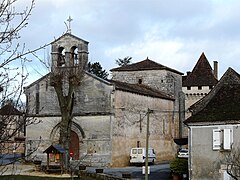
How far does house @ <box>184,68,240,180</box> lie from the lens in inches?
1152

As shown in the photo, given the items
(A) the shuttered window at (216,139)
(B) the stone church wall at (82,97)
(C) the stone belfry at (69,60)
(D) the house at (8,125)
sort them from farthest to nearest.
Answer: (B) the stone church wall at (82,97) < (C) the stone belfry at (69,60) < (A) the shuttered window at (216,139) < (D) the house at (8,125)

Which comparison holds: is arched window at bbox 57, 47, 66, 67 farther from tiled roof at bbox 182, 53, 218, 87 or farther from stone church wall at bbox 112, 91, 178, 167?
tiled roof at bbox 182, 53, 218, 87

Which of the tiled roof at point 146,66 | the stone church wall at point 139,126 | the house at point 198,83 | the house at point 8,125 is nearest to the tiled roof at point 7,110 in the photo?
the house at point 8,125

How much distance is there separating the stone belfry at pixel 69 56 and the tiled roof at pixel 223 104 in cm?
1494

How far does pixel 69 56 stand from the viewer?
1796 inches

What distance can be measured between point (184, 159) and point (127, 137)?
1281 centimetres

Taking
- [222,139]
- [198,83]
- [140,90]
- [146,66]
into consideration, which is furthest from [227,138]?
[198,83]

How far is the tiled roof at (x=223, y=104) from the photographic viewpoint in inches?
1177

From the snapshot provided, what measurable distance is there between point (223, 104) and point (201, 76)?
34.4 m

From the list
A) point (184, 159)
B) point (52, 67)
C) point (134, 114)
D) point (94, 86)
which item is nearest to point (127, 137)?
point (134, 114)

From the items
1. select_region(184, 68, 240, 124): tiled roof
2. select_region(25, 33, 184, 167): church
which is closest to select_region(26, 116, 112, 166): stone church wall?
select_region(25, 33, 184, 167): church

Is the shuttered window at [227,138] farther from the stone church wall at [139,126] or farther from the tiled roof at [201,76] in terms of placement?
the tiled roof at [201,76]

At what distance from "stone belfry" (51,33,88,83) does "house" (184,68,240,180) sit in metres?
15.3

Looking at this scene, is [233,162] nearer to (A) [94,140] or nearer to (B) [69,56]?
(A) [94,140]
